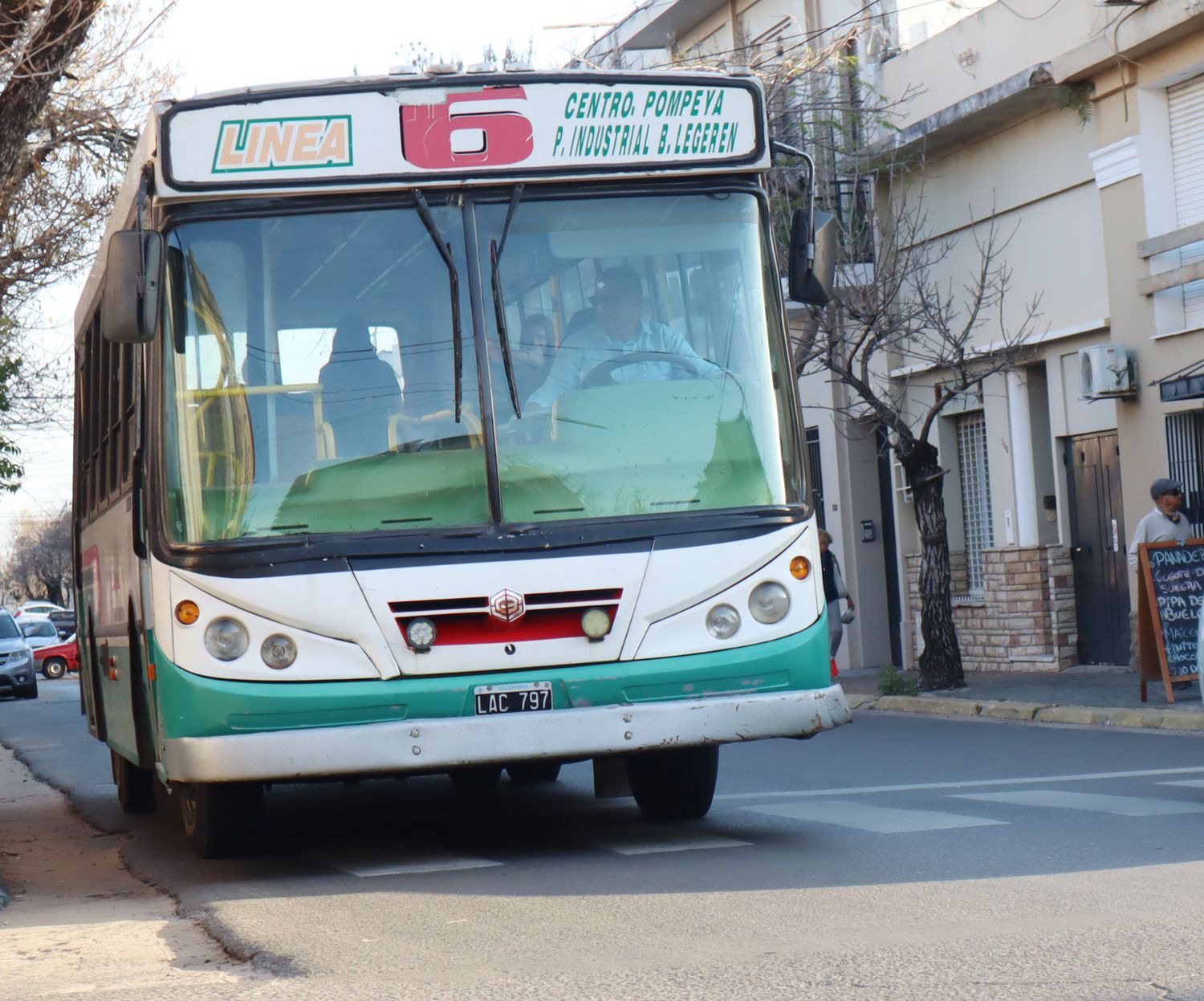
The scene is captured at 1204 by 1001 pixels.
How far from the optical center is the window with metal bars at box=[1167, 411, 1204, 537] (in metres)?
18.4

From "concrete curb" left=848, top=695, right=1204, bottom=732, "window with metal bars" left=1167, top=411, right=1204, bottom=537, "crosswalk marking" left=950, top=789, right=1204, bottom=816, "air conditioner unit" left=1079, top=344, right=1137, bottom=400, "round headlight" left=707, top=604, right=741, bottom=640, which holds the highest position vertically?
"air conditioner unit" left=1079, top=344, right=1137, bottom=400

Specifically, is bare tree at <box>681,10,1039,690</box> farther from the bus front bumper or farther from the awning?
the bus front bumper

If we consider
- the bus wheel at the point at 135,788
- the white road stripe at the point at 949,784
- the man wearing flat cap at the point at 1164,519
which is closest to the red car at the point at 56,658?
the man wearing flat cap at the point at 1164,519

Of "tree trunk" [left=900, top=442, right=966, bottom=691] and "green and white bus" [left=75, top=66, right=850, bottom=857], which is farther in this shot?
Answer: "tree trunk" [left=900, top=442, right=966, bottom=691]

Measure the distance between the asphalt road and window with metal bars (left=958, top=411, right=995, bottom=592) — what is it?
10.5 m

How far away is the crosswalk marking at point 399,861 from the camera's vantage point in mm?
8102

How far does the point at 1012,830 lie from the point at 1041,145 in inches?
537

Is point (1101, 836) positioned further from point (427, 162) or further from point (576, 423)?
point (427, 162)

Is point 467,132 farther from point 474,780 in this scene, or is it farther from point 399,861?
point 474,780

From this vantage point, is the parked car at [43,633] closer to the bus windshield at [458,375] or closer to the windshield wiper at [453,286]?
the bus windshield at [458,375]

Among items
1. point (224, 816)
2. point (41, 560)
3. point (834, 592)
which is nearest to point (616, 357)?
point (224, 816)

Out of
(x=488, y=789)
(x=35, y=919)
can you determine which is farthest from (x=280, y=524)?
(x=488, y=789)

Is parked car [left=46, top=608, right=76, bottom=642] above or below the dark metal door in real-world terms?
below

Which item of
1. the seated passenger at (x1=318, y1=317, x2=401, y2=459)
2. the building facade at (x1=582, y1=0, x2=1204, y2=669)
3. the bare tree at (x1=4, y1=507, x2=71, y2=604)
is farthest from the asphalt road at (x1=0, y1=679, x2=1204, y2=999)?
the bare tree at (x1=4, y1=507, x2=71, y2=604)
